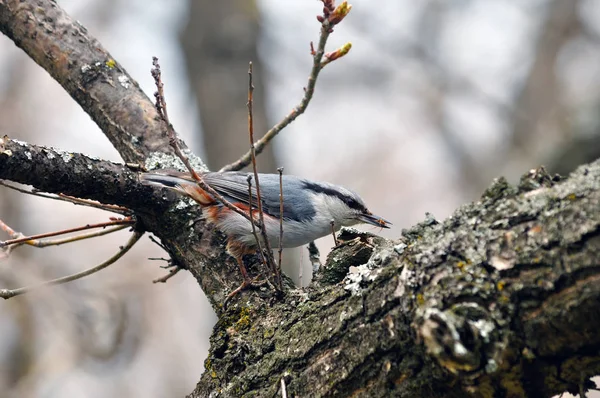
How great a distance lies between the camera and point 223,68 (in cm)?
573

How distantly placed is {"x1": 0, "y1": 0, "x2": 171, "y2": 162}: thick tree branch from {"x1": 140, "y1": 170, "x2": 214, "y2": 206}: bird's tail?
0.23 meters

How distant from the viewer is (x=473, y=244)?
134 centimetres

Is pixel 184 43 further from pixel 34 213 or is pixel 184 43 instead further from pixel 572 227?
pixel 572 227

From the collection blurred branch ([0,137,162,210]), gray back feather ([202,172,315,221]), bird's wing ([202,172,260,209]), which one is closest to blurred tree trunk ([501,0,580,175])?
gray back feather ([202,172,315,221])

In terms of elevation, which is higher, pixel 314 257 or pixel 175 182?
pixel 175 182

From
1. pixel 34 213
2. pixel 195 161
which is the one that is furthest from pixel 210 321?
pixel 34 213

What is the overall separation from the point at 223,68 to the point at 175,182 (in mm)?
3482

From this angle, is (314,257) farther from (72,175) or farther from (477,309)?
(477,309)

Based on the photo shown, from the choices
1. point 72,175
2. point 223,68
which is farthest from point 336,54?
point 223,68

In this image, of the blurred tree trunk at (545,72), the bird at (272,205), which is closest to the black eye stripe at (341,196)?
the bird at (272,205)

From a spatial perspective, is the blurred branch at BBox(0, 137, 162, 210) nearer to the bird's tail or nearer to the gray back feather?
the bird's tail

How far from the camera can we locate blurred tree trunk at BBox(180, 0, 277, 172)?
540cm

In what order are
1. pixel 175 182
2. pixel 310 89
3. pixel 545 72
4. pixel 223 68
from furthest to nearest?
pixel 545 72, pixel 223 68, pixel 175 182, pixel 310 89

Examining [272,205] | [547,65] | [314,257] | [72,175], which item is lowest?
[314,257]
